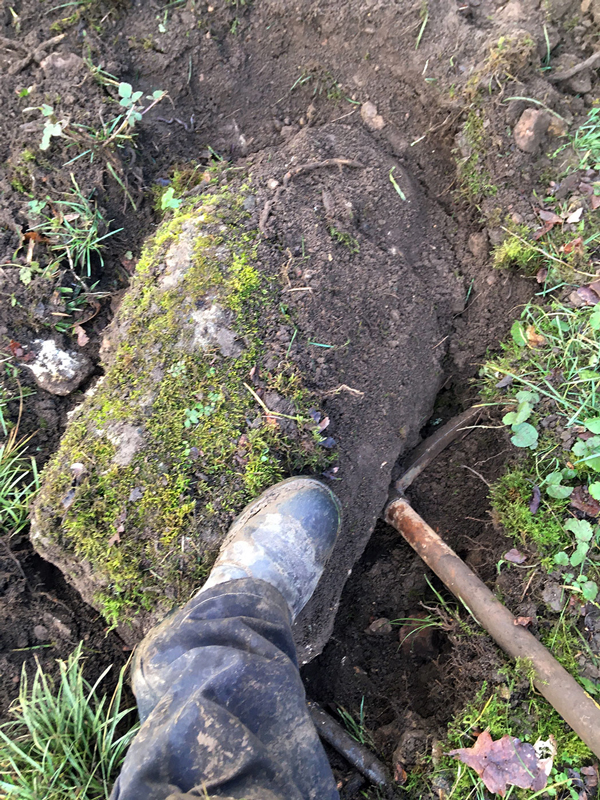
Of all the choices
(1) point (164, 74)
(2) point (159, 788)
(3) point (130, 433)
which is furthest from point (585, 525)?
(1) point (164, 74)

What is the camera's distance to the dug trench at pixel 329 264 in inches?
79.4

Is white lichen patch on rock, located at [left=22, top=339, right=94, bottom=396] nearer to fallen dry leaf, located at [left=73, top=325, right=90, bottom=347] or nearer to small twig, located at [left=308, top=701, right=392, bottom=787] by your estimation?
fallen dry leaf, located at [left=73, top=325, right=90, bottom=347]

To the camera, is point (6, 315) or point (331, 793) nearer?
point (331, 793)

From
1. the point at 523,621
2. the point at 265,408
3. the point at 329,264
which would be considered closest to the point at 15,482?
the point at 265,408

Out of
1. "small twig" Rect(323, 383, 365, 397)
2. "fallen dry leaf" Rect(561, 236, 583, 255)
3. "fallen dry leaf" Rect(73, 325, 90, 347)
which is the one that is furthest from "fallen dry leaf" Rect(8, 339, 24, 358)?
"fallen dry leaf" Rect(561, 236, 583, 255)

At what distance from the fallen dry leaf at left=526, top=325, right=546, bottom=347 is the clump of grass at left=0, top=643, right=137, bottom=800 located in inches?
84.9

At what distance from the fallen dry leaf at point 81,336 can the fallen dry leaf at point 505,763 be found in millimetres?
2238

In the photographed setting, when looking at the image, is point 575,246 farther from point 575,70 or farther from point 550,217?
point 575,70

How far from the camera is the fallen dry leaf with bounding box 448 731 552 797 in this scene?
1667 millimetres

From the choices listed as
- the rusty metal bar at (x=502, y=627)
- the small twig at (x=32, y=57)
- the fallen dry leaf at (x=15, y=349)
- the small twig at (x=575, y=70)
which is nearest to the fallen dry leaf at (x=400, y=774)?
Answer: the rusty metal bar at (x=502, y=627)

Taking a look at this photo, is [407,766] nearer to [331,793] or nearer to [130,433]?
[331,793]

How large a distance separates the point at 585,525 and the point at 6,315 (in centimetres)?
254

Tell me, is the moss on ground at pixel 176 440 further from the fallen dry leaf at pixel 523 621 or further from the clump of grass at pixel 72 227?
the fallen dry leaf at pixel 523 621

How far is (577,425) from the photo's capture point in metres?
1.98
